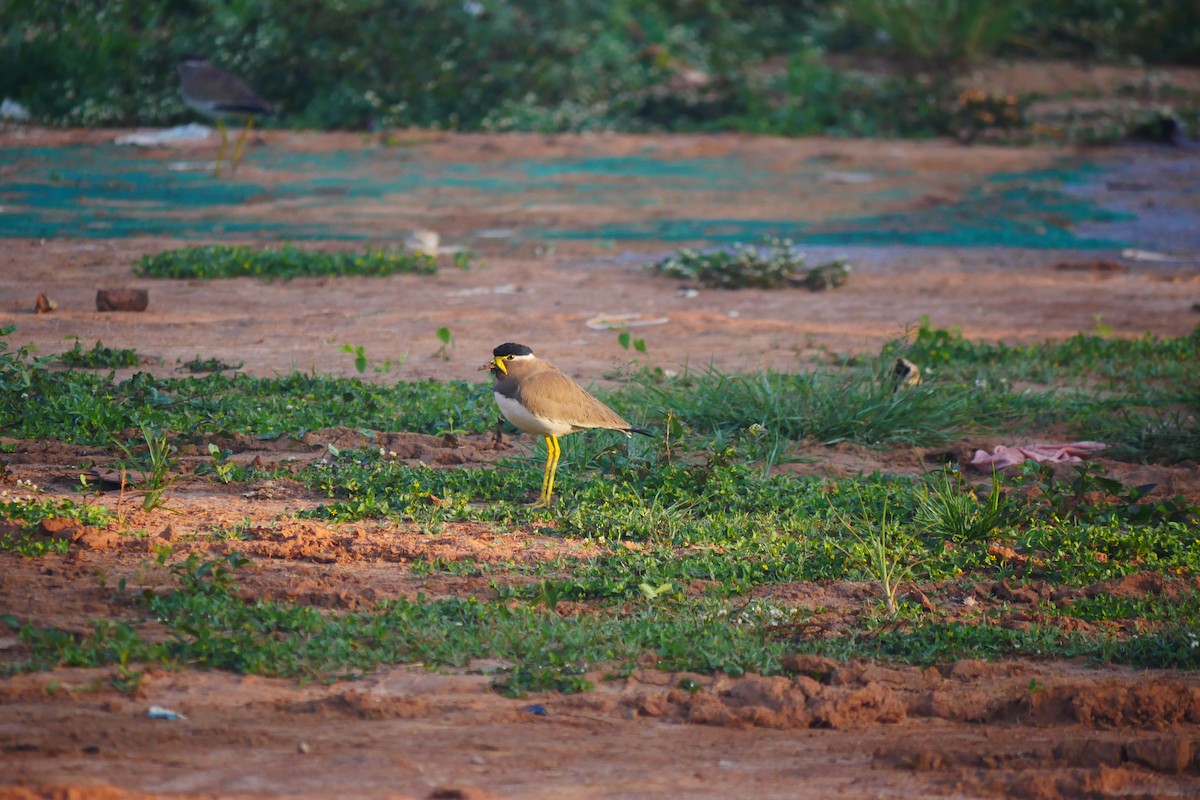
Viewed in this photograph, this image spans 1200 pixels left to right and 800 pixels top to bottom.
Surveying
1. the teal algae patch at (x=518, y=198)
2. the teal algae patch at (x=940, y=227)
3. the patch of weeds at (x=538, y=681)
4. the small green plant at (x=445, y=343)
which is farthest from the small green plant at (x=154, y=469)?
the teal algae patch at (x=940, y=227)

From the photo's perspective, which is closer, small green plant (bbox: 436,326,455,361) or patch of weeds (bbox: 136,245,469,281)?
small green plant (bbox: 436,326,455,361)

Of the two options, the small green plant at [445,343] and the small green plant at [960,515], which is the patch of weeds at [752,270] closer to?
the small green plant at [445,343]

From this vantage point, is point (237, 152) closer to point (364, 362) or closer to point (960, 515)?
point (364, 362)

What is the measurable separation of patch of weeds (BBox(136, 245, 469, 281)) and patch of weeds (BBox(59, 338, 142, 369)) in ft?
7.52

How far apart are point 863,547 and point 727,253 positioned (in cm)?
586

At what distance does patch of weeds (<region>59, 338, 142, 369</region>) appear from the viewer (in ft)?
23.4

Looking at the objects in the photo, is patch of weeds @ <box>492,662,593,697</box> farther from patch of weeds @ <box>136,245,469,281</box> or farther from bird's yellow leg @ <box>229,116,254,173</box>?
bird's yellow leg @ <box>229,116,254,173</box>

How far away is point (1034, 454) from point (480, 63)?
11407 millimetres

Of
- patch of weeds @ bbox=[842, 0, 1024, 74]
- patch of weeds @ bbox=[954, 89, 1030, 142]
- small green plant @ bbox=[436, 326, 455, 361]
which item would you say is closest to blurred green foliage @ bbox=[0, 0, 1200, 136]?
patch of weeds @ bbox=[842, 0, 1024, 74]

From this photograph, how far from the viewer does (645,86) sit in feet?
55.5

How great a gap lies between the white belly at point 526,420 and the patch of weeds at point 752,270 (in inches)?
192

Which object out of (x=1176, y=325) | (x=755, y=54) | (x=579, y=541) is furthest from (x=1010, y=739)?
(x=755, y=54)

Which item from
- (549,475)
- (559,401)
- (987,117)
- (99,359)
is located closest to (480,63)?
(987,117)

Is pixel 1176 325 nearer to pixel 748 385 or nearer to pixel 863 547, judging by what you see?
pixel 748 385
